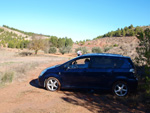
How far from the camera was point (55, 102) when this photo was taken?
17.9ft

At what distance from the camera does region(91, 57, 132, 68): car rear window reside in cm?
620

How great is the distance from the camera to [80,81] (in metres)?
6.42

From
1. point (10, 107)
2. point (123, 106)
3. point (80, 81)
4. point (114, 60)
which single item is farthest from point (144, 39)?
point (10, 107)

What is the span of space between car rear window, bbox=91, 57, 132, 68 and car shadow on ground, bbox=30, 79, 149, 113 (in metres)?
1.15

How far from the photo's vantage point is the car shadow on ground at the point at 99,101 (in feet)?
16.5

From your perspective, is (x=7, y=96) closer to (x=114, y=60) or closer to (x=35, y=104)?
(x=35, y=104)

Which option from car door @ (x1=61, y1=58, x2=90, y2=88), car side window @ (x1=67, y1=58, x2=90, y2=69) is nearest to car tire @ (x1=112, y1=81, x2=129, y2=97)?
car door @ (x1=61, y1=58, x2=90, y2=88)

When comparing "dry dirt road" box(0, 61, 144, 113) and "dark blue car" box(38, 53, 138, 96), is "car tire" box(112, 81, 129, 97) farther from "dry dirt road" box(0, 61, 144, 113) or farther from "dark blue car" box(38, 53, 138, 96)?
"dry dirt road" box(0, 61, 144, 113)

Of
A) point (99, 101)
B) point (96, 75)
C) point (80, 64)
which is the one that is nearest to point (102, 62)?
point (96, 75)

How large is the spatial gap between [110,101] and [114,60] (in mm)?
1598

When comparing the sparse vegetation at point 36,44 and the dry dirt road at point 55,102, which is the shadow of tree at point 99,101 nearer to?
the dry dirt road at point 55,102

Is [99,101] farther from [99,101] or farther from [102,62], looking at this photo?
[102,62]

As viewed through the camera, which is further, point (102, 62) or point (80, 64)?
point (80, 64)

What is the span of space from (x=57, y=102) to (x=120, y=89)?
2.45 m
